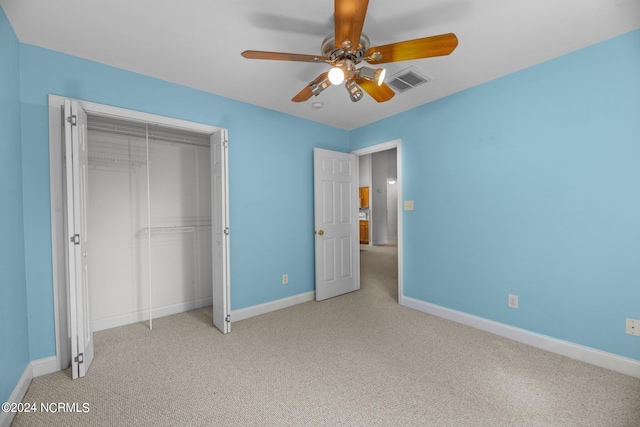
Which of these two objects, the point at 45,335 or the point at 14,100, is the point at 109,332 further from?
the point at 14,100

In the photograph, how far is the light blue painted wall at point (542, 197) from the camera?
2078 mm

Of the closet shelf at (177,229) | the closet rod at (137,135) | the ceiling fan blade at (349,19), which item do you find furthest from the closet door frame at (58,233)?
the ceiling fan blade at (349,19)

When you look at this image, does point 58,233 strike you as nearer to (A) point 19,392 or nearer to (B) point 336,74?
(A) point 19,392

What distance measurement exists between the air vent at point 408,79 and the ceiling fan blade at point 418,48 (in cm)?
92

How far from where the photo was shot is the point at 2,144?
1.68 m

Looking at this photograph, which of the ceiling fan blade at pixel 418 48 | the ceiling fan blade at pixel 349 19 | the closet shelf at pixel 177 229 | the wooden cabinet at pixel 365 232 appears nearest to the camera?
the ceiling fan blade at pixel 349 19

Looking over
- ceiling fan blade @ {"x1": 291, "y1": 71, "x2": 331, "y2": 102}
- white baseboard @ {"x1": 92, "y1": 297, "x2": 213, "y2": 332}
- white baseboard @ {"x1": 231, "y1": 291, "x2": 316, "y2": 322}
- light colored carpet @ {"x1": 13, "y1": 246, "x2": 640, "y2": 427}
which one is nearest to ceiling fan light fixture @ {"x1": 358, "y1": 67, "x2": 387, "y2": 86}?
ceiling fan blade @ {"x1": 291, "y1": 71, "x2": 331, "y2": 102}

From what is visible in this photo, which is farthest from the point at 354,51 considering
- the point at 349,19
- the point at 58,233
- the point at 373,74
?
the point at 58,233

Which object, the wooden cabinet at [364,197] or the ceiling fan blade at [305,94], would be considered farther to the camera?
the wooden cabinet at [364,197]

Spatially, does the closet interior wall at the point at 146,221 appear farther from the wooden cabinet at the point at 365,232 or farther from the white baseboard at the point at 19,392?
the wooden cabinet at the point at 365,232

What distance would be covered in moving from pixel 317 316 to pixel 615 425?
96.2 inches

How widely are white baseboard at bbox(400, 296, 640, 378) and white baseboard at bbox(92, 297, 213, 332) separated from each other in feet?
9.77

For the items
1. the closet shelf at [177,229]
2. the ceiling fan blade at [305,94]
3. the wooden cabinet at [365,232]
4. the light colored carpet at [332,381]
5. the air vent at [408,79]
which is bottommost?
the light colored carpet at [332,381]

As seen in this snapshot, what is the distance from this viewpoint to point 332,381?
6.58 ft
